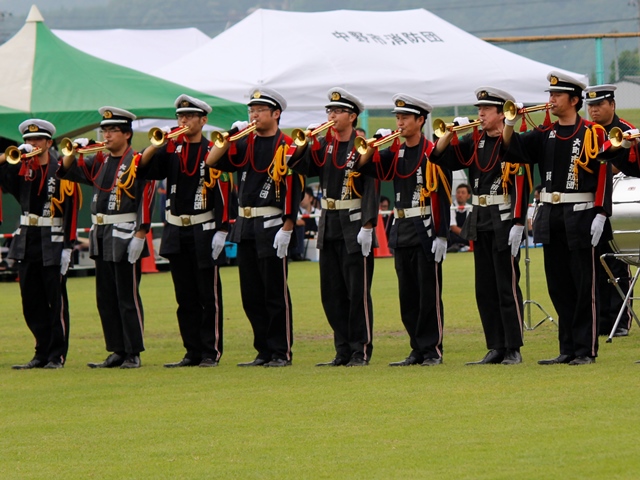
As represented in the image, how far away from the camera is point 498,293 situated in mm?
10328

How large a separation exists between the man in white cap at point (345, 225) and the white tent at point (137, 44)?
21745 millimetres

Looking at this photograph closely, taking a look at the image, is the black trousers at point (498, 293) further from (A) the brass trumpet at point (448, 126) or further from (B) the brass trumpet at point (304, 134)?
(B) the brass trumpet at point (304, 134)

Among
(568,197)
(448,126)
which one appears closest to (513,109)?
(448,126)

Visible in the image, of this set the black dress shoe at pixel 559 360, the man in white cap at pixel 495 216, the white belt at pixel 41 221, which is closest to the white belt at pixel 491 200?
the man in white cap at pixel 495 216

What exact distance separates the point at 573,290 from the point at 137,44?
25722 millimetres

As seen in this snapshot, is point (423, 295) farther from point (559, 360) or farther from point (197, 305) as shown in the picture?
point (197, 305)

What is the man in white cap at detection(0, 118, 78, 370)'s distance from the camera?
11.4 m

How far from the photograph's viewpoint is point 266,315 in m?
11.1

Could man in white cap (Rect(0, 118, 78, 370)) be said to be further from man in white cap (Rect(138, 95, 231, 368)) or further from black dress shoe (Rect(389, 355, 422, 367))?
black dress shoe (Rect(389, 355, 422, 367))

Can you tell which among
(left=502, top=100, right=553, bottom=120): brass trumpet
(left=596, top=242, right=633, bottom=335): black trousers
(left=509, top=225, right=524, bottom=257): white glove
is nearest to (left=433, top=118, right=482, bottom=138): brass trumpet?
(left=502, top=100, right=553, bottom=120): brass trumpet

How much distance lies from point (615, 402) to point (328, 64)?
A: 1654 centimetres

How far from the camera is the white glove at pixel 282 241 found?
1069cm

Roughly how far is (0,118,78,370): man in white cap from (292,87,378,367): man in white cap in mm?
2157

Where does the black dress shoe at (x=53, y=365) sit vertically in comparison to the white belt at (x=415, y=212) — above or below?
below
